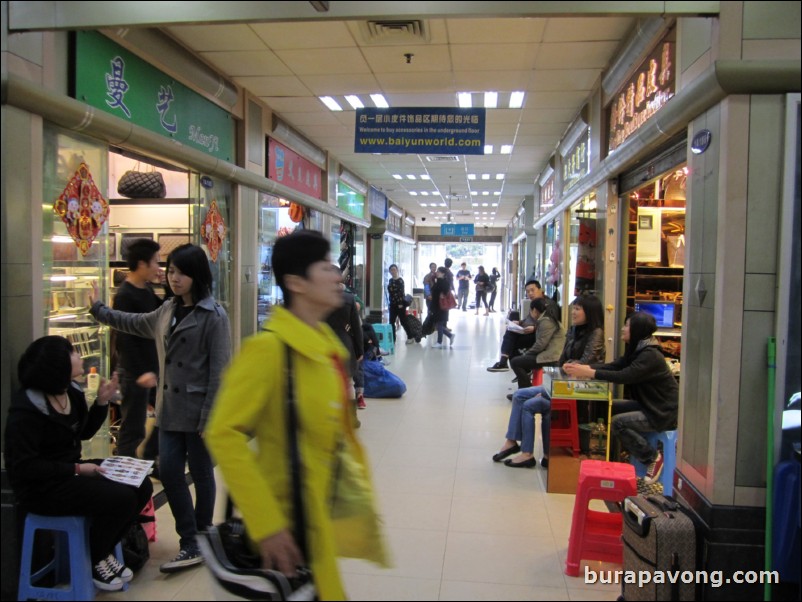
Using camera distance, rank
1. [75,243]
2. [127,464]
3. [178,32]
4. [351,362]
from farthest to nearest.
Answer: [351,362]
[178,32]
[75,243]
[127,464]

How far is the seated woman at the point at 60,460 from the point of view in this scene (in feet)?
8.25

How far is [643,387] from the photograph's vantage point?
13.1 ft

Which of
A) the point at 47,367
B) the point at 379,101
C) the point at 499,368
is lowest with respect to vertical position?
the point at 499,368

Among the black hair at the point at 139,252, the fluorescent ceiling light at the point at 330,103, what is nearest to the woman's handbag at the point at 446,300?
the fluorescent ceiling light at the point at 330,103

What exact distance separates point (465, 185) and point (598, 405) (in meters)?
9.79

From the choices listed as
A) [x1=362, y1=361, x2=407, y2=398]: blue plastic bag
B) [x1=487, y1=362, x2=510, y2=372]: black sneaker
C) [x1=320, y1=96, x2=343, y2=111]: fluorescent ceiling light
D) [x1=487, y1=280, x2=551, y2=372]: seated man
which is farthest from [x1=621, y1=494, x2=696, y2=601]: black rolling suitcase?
[x1=487, y1=362, x2=510, y2=372]: black sneaker

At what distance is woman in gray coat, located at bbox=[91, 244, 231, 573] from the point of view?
297cm

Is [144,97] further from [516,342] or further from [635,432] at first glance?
[516,342]

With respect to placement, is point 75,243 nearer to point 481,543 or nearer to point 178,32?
point 178,32

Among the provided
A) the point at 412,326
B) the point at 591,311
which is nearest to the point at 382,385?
the point at 591,311

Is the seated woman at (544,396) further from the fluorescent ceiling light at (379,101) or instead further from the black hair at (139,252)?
the fluorescent ceiling light at (379,101)

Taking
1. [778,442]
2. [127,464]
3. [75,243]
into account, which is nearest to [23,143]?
[75,243]

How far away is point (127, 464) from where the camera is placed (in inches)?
115

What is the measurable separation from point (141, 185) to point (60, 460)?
146 inches
